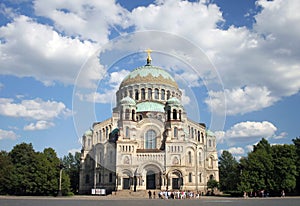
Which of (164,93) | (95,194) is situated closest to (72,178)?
(95,194)

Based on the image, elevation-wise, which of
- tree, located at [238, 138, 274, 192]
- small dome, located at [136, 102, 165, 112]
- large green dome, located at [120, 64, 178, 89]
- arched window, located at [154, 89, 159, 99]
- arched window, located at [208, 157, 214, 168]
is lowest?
tree, located at [238, 138, 274, 192]

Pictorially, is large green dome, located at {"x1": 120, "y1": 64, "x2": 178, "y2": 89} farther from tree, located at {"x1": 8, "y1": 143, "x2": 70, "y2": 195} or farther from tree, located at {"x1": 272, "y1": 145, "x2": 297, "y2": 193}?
tree, located at {"x1": 272, "y1": 145, "x2": 297, "y2": 193}

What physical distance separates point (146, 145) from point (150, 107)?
9125 millimetres

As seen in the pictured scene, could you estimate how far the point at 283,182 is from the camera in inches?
2039

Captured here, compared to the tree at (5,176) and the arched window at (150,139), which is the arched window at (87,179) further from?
the tree at (5,176)

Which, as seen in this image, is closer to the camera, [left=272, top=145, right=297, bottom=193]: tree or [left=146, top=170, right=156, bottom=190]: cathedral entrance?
[left=272, top=145, right=297, bottom=193]: tree

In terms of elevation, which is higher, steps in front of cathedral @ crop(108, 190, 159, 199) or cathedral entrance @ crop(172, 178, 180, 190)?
cathedral entrance @ crop(172, 178, 180, 190)

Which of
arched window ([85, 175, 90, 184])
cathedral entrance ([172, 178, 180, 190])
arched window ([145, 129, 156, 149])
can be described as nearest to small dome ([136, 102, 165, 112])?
arched window ([145, 129, 156, 149])

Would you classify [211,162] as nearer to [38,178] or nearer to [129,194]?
[129,194]

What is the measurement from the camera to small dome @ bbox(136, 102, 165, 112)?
73.9 meters

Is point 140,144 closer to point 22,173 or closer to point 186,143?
point 186,143

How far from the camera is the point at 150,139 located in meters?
69.6

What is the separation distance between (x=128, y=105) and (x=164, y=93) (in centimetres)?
1250

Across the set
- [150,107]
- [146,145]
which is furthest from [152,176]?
[150,107]
